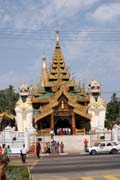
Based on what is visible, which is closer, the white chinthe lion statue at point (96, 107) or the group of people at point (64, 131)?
the group of people at point (64, 131)

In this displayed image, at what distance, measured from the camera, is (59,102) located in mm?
59688

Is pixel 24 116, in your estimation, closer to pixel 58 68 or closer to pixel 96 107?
pixel 96 107

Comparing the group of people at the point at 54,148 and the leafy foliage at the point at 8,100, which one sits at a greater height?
the leafy foliage at the point at 8,100

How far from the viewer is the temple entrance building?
194 feet

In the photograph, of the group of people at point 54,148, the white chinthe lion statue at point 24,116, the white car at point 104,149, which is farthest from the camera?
the white chinthe lion statue at point 24,116

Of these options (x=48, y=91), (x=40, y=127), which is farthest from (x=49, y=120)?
(x=48, y=91)

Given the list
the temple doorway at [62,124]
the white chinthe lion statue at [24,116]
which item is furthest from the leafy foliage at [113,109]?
the white chinthe lion statue at [24,116]

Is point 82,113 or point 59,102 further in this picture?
point 59,102

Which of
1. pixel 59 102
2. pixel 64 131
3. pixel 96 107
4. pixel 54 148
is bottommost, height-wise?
pixel 54 148

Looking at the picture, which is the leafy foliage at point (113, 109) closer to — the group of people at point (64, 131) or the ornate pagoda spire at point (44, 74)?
the ornate pagoda spire at point (44, 74)

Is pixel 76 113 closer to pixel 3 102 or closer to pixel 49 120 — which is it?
pixel 49 120

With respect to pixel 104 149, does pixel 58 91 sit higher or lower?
higher

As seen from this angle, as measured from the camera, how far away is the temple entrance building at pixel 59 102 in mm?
59188

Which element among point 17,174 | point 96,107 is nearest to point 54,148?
point 96,107
